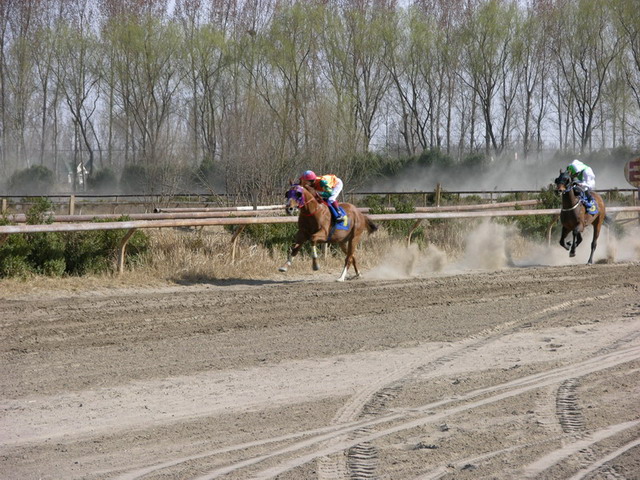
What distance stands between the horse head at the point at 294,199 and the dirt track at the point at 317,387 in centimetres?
165

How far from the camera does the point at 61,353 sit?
7.69 metres

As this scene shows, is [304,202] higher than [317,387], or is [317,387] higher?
[304,202]

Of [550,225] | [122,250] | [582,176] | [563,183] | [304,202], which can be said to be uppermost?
[582,176]

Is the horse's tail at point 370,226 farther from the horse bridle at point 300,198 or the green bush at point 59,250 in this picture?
the green bush at point 59,250

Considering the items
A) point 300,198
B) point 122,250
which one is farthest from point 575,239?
point 122,250

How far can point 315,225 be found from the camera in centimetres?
1303

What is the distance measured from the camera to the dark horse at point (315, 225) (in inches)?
499

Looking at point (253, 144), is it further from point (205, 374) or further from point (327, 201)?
point (205, 374)

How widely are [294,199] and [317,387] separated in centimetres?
621

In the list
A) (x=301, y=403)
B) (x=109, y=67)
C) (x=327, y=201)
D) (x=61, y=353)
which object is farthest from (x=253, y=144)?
(x=109, y=67)

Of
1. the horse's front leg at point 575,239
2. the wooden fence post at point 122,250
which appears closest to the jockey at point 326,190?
the wooden fence post at point 122,250

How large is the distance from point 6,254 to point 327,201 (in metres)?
4.83

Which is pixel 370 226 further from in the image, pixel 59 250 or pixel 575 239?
pixel 59 250

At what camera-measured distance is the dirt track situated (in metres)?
4.87
